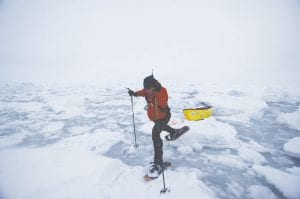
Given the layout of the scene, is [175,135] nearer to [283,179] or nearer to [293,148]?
[283,179]

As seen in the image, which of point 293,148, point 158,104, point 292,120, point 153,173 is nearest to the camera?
point 153,173

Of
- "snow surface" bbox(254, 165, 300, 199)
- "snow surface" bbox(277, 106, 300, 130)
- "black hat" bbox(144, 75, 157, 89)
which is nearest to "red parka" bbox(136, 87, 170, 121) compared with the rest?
"black hat" bbox(144, 75, 157, 89)

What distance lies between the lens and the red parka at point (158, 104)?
3.39 metres

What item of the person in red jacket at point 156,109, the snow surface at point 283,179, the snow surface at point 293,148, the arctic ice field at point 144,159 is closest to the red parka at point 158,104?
the person in red jacket at point 156,109

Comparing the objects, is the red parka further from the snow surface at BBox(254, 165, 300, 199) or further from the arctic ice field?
the snow surface at BBox(254, 165, 300, 199)

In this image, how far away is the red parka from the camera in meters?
3.39

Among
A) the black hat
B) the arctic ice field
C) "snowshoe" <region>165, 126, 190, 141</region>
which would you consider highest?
the black hat

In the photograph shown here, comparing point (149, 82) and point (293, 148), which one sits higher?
point (149, 82)

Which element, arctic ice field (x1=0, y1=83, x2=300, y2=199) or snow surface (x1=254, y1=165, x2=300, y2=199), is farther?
arctic ice field (x1=0, y1=83, x2=300, y2=199)

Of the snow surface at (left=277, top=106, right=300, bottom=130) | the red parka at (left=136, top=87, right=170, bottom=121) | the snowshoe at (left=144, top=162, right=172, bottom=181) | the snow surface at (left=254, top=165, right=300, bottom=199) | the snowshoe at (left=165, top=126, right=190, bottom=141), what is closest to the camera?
the snow surface at (left=254, top=165, right=300, bottom=199)

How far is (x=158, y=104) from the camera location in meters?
3.42

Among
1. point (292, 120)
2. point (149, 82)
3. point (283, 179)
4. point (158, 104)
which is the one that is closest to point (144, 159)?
point (158, 104)

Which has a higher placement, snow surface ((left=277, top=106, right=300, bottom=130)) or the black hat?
the black hat

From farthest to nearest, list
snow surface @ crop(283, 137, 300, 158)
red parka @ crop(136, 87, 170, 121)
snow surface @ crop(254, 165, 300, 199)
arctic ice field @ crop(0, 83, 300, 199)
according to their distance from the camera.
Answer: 1. snow surface @ crop(283, 137, 300, 158)
2. red parka @ crop(136, 87, 170, 121)
3. arctic ice field @ crop(0, 83, 300, 199)
4. snow surface @ crop(254, 165, 300, 199)
